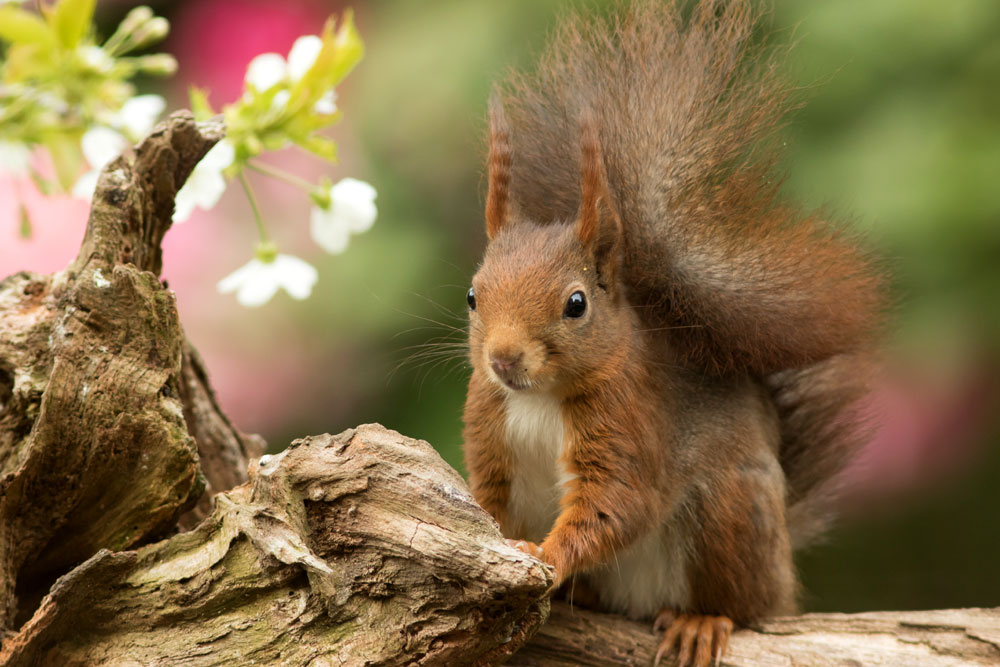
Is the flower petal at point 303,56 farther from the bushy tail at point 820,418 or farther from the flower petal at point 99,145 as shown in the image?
the bushy tail at point 820,418

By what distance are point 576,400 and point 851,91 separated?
0.71 m

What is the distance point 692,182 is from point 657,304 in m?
0.15

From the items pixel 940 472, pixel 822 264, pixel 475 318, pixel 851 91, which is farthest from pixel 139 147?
pixel 940 472

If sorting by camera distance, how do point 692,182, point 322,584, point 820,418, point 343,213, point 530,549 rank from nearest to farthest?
point 322,584, point 530,549, point 343,213, point 692,182, point 820,418

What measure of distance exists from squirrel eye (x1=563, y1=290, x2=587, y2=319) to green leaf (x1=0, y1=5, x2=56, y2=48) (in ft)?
1.94

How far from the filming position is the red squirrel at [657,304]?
119cm

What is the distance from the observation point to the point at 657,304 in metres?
1.30

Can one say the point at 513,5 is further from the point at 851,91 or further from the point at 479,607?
the point at 479,607

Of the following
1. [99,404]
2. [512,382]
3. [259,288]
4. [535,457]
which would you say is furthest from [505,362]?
[99,404]

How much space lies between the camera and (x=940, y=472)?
1741 millimetres

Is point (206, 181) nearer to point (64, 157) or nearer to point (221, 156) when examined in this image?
point (221, 156)

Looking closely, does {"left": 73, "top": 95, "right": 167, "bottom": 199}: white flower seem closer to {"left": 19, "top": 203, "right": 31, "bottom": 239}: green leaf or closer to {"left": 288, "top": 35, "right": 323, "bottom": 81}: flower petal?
{"left": 19, "top": 203, "right": 31, "bottom": 239}: green leaf

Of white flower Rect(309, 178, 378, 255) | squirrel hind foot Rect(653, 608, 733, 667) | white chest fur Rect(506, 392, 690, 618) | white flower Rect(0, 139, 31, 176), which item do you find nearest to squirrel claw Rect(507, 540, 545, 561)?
white chest fur Rect(506, 392, 690, 618)

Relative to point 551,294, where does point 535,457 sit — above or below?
below
